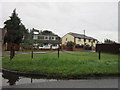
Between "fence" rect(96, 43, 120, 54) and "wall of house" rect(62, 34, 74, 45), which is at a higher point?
"wall of house" rect(62, 34, 74, 45)

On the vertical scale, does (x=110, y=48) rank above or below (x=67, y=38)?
below

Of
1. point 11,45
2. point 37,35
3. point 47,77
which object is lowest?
point 47,77

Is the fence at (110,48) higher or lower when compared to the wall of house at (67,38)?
lower

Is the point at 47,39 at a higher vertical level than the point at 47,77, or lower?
higher

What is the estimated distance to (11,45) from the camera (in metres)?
14.8

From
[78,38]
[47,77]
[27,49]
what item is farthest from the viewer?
[78,38]

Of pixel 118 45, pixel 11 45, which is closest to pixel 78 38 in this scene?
pixel 118 45

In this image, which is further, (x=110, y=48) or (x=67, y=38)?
(x=67, y=38)

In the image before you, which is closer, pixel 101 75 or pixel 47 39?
pixel 101 75

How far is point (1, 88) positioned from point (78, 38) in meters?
55.6

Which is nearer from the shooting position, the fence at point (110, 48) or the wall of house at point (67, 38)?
the fence at point (110, 48)

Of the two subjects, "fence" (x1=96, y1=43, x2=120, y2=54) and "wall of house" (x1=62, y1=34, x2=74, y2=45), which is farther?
"wall of house" (x1=62, y1=34, x2=74, y2=45)

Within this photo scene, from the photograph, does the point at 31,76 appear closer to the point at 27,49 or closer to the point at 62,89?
the point at 62,89

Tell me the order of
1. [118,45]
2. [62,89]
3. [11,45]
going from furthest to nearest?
[118,45] < [11,45] < [62,89]
